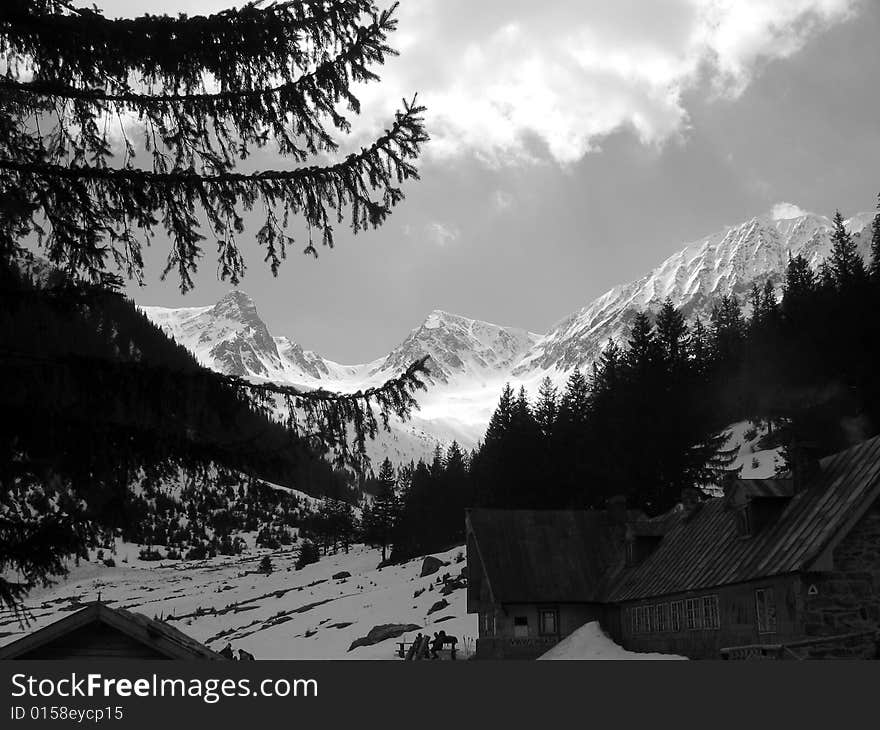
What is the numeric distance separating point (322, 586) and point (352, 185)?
68570 millimetres

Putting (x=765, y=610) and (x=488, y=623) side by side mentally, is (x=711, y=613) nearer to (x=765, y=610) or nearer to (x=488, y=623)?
(x=765, y=610)

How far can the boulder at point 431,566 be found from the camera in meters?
61.6

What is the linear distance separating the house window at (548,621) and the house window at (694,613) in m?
8.93

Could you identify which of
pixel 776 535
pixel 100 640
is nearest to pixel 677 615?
pixel 776 535

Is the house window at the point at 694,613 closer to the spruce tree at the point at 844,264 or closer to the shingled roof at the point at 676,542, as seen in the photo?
the shingled roof at the point at 676,542

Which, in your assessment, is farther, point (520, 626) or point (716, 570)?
point (520, 626)

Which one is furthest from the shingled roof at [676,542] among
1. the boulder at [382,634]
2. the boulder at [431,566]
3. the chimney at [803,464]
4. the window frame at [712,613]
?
the boulder at [431,566]

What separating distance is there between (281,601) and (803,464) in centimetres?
5195

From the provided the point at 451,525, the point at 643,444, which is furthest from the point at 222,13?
the point at 451,525

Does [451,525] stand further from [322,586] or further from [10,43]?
[10,43]

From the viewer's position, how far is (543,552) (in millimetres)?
36906

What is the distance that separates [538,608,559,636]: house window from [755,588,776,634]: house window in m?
13.7

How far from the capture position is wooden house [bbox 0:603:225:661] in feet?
44.7

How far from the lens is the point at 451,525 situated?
294 feet
